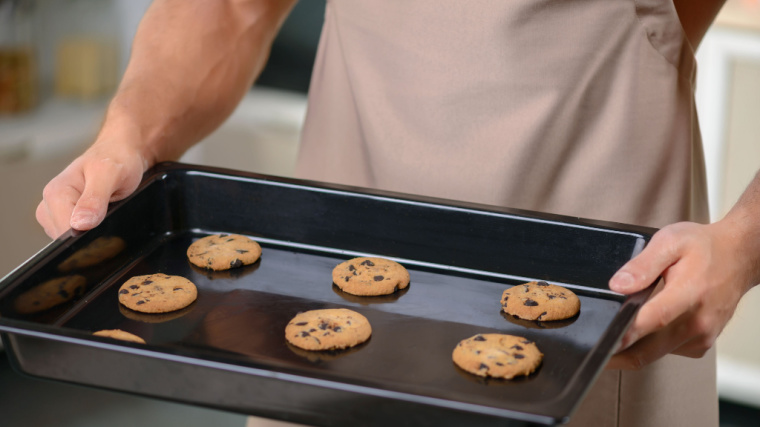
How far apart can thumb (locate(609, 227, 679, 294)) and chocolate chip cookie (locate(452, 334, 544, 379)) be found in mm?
115

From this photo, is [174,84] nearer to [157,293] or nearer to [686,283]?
[157,293]

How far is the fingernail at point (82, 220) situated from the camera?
106 centimetres

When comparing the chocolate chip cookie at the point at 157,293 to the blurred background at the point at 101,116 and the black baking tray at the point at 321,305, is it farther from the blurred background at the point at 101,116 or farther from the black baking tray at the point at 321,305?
the blurred background at the point at 101,116

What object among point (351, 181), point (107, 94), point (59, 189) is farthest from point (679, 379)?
point (107, 94)

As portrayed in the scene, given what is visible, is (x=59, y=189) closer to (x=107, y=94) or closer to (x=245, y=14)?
(x=245, y=14)

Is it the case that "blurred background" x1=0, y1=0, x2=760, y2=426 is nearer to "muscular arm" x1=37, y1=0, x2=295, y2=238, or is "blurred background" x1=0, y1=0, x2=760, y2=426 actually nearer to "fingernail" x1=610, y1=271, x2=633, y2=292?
"muscular arm" x1=37, y1=0, x2=295, y2=238

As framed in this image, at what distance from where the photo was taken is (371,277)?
3.64 ft

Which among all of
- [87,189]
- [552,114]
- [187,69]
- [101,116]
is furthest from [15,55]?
[552,114]

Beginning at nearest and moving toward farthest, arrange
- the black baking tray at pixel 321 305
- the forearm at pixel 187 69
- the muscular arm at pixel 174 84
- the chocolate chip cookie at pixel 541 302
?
the black baking tray at pixel 321 305, the chocolate chip cookie at pixel 541 302, the muscular arm at pixel 174 84, the forearm at pixel 187 69

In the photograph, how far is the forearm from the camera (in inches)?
50.0

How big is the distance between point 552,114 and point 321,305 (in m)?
0.41

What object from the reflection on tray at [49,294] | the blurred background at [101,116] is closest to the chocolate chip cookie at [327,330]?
the reflection on tray at [49,294]

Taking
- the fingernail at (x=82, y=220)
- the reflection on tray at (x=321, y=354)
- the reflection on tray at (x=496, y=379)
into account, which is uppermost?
the fingernail at (x=82, y=220)

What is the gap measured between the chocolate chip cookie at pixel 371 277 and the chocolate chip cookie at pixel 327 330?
65 mm
